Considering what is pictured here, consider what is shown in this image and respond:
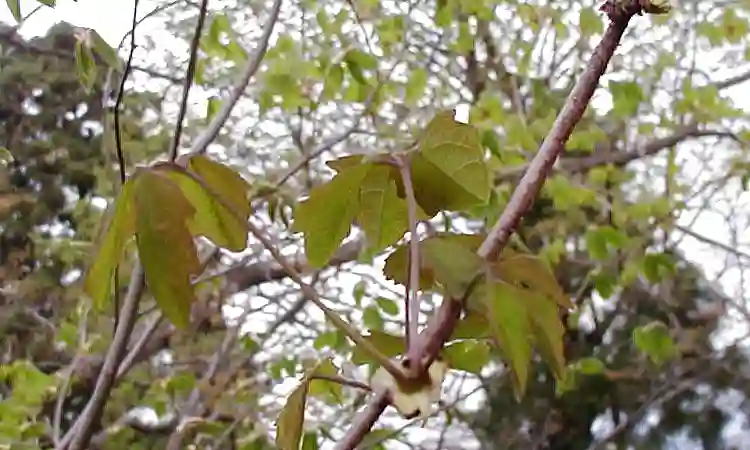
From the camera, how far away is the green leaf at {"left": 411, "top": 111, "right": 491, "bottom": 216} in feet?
1.13

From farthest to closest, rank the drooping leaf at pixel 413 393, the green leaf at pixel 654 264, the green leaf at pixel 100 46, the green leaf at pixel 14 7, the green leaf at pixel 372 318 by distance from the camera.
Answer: the green leaf at pixel 372 318 → the green leaf at pixel 654 264 → the green leaf at pixel 100 46 → the green leaf at pixel 14 7 → the drooping leaf at pixel 413 393

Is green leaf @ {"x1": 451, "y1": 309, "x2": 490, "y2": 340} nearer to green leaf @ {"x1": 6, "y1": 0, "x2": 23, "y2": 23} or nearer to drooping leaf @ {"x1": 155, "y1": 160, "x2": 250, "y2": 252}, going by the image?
drooping leaf @ {"x1": 155, "y1": 160, "x2": 250, "y2": 252}

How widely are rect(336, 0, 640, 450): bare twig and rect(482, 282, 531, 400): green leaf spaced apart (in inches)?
0.5

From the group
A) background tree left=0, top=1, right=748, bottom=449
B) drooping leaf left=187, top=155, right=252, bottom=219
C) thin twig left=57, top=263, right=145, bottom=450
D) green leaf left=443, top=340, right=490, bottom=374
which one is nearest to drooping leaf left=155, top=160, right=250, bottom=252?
drooping leaf left=187, top=155, right=252, bottom=219

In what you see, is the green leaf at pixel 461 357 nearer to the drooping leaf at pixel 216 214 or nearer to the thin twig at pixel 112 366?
the drooping leaf at pixel 216 214

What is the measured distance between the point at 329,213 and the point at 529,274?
9cm

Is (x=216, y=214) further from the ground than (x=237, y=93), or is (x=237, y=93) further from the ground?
(x=237, y=93)

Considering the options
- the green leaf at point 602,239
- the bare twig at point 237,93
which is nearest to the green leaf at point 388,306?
the green leaf at point 602,239

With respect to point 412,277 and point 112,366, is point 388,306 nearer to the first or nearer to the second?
point 112,366

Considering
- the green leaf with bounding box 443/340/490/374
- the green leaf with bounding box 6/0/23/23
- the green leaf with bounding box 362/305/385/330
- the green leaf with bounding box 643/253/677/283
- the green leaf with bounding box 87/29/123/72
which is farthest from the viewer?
the green leaf with bounding box 362/305/385/330

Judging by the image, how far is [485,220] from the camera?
1229 mm

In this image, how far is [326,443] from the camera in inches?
44.9

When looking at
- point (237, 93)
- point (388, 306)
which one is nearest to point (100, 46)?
point (237, 93)

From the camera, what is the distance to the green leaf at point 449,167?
1.13 feet
